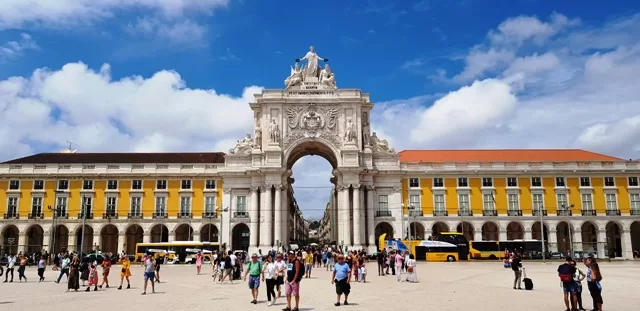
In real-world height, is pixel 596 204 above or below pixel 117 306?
above

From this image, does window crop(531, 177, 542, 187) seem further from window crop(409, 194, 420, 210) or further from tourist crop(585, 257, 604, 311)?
tourist crop(585, 257, 604, 311)

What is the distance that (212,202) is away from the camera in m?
72.7

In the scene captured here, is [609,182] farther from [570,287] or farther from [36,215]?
[36,215]

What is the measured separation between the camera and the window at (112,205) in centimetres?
7162

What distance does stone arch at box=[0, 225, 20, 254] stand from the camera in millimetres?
70312

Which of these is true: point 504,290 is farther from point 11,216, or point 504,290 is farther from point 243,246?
point 11,216

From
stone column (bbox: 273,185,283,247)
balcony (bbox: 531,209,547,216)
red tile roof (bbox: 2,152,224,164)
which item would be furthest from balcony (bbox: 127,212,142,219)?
balcony (bbox: 531,209,547,216)

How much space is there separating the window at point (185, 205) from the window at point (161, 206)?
2.13 meters

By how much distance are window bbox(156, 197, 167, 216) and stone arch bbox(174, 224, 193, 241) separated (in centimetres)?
287

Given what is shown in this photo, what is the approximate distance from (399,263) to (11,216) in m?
59.5

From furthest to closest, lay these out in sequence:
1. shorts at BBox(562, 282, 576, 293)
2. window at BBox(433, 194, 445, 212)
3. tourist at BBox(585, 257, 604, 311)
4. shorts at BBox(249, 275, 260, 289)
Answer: window at BBox(433, 194, 445, 212) < shorts at BBox(249, 275, 260, 289) < shorts at BBox(562, 282, 576, 293) < tourist at BBox(585, 257, 604, 311)

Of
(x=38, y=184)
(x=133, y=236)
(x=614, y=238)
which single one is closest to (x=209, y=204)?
(x=133, y=236)

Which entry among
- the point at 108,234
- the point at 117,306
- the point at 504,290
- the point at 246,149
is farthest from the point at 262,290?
the point at 108,234

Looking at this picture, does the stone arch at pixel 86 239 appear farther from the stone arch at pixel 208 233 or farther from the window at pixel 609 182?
the window at pixel 609 182
